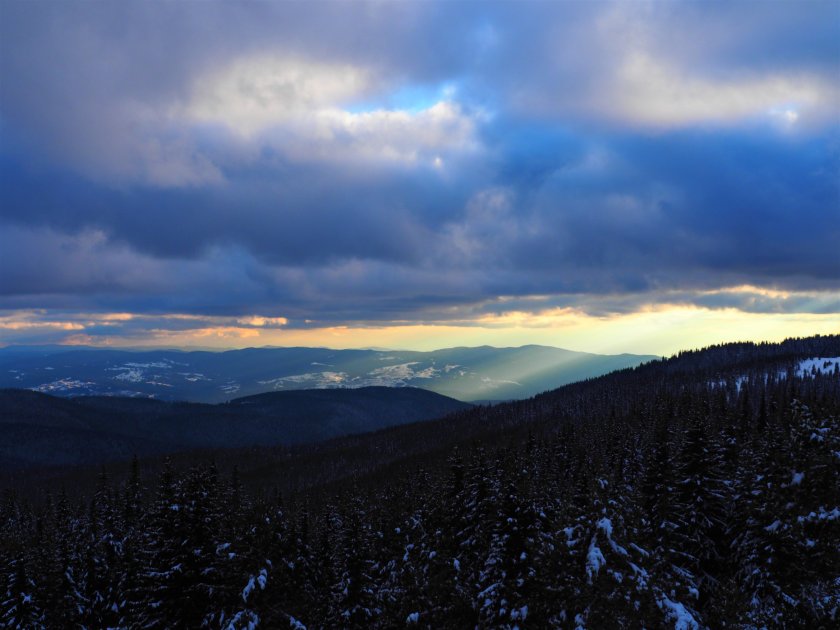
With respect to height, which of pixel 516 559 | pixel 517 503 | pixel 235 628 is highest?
pixel 517 503

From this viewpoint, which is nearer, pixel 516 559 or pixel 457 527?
pixel 516 559

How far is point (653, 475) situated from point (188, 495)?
29.3 m

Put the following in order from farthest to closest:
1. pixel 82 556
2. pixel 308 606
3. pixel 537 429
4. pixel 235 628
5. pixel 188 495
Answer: pixel 537 429 → pixel 82 556 → pixel 308 606 → pixel 188 495 → pixel 235 628

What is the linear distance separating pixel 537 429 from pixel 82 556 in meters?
162

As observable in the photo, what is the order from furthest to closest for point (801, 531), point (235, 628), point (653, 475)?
point (653, 475), point (235, 628), point (801, 531)

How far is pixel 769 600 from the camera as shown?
2272cm

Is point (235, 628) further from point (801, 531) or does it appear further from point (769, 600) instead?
point (801, 531)

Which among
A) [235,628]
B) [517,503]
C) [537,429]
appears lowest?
[537,429]

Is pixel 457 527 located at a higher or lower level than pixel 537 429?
higher

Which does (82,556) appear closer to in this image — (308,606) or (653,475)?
(308,606)

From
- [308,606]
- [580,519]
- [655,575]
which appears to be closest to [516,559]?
[580,519]

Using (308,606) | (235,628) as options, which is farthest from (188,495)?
(308,606)

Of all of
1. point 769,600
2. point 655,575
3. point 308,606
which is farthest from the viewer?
point 308,606

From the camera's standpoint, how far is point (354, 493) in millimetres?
40938
